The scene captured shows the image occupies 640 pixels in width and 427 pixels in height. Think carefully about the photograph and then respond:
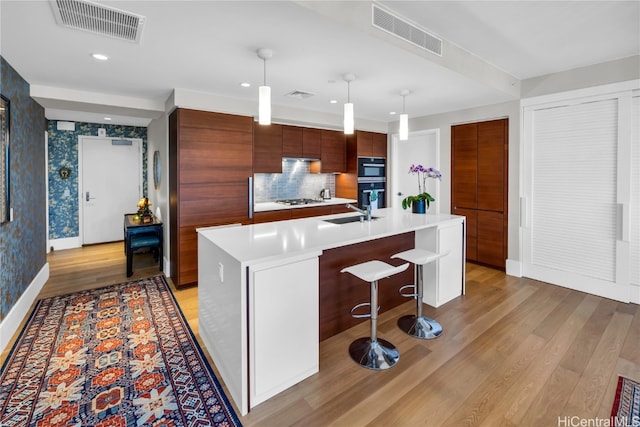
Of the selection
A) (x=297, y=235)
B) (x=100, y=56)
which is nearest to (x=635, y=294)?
(x=297, y=235)

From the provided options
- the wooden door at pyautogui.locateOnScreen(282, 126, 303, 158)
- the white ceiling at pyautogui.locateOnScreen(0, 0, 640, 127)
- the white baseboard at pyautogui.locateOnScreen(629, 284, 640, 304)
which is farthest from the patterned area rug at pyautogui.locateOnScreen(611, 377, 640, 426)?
the wooden door at pyautogui.locateOnScreen(282, 126, 303, 158)

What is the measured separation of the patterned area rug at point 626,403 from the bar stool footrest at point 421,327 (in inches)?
44.2

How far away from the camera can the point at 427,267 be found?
335 centimetres

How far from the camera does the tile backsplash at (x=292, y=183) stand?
5.33 meters

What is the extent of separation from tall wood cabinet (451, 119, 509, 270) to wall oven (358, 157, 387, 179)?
1.41m

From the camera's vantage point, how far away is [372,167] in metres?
5.91

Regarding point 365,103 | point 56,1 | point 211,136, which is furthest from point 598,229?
point 56,1

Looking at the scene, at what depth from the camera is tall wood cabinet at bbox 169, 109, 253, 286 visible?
377 centimetres

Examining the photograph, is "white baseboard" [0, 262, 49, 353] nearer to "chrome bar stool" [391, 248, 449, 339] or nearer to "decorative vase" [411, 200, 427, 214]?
"chrome bar stool" [391, 248, 449, 339]

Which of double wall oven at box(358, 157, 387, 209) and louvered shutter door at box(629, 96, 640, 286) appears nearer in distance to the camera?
louvered shutter door at box(629, 96, 640, 286)

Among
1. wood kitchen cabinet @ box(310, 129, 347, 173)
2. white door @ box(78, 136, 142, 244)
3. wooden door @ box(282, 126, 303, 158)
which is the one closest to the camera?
wooden door @ box(282, 126, 303, 158)

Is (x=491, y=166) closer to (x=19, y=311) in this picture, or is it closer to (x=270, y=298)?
(x=270, y=298)

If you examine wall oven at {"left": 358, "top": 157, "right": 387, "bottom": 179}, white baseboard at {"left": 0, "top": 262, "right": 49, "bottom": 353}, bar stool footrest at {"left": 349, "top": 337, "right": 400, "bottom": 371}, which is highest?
wall oven at {"left": 358, "top": 157, "right": 387, "bottom": 179}

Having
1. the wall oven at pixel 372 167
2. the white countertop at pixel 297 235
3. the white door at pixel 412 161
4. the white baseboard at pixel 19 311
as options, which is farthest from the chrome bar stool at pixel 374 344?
the wall oven at pixel 372 167
